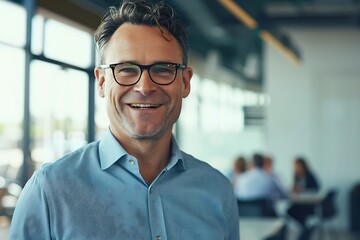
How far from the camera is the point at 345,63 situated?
12266mm

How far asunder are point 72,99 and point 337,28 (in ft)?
17.6

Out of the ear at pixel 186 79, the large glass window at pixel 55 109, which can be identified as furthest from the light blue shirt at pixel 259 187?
the ear at pixel 186 79

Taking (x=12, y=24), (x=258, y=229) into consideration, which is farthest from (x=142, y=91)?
(x=12, y=24)

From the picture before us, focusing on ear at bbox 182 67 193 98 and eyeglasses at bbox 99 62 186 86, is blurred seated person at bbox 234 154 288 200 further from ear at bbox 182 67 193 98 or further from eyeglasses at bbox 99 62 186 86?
eyeglasses at bbox 99 62 186 86

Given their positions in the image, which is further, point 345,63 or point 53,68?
point 345,63

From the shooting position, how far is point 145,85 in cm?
140

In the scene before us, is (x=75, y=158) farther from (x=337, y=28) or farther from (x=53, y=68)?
(x=337, y=28)

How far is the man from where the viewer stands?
54.6 inches

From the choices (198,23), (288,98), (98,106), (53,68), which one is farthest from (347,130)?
(53,68)

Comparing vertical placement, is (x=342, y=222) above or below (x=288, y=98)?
below

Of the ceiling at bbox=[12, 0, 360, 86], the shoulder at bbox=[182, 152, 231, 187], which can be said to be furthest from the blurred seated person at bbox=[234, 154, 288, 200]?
the shoulder at bbox=[182, 152, 231, 187]

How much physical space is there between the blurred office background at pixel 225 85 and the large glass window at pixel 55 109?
0.01 metres

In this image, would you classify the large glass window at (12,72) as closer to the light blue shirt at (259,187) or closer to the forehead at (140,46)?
the light blue shirt at (259,187)

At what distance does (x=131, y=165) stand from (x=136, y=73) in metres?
0.20
